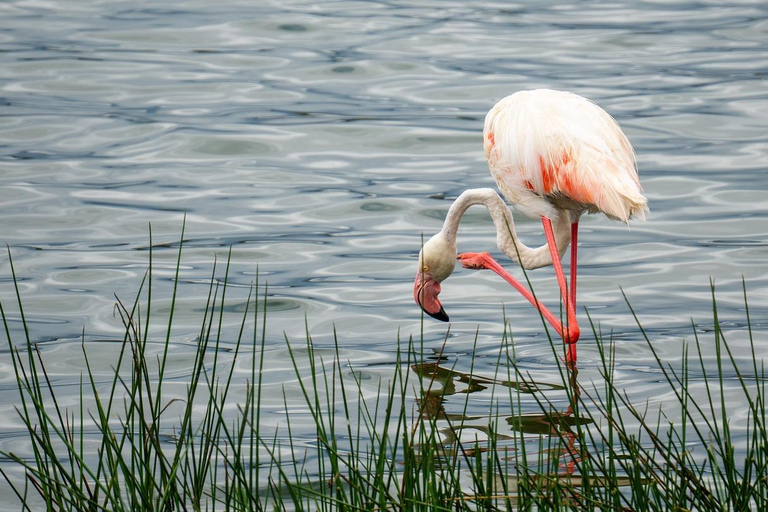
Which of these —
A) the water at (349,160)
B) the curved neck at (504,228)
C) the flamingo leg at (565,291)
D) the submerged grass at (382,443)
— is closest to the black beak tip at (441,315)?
the water at (349,160)

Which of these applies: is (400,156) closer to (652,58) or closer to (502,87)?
(502,87)

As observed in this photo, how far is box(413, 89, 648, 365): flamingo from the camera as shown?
19.2 feet

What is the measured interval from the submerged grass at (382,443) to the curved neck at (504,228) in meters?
0.80

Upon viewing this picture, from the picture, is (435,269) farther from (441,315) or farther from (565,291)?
(565,291)

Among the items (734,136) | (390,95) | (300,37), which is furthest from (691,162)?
(300,37)

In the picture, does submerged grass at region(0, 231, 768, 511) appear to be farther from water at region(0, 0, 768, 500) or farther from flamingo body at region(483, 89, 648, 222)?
flamingo body at region(483, 89, 648, 222)

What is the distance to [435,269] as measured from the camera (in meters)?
7.00

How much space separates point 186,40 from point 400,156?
503 cm

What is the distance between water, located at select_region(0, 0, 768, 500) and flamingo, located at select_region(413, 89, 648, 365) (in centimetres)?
52

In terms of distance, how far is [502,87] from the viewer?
13.0m

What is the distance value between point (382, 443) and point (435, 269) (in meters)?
4.06

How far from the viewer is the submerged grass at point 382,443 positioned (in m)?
2.97

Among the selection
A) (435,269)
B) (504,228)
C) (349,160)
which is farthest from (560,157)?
(349,160)

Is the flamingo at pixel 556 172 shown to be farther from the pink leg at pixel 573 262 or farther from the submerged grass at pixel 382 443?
the submerged grass at pixel 382 443
